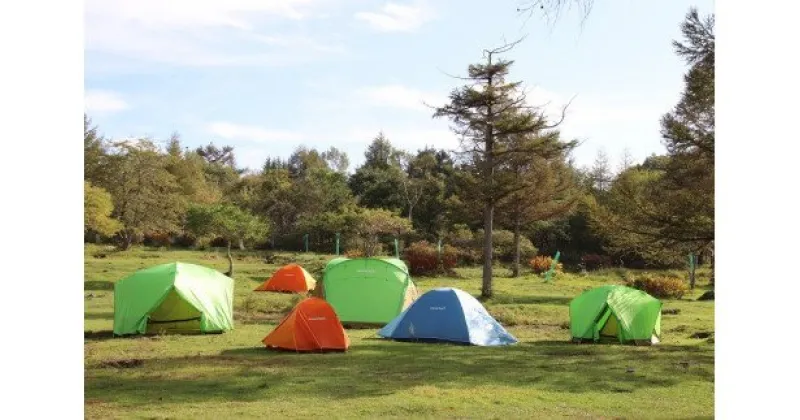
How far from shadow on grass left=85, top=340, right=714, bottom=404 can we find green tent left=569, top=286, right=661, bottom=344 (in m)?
0.84

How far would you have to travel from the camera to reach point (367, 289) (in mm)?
18219

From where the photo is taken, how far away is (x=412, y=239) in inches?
1610

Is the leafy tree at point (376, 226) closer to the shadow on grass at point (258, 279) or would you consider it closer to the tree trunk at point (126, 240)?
the shadow on grass at point (258, 279)

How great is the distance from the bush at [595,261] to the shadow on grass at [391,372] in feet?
86.0

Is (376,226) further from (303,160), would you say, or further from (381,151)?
(303,160)

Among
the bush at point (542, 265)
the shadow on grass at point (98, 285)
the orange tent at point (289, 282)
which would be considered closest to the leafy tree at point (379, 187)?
the bush at point (542, 265)

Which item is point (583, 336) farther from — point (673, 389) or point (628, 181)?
point (628, 181)

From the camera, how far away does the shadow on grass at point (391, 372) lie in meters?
9.72

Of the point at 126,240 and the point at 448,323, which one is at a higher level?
the point at 126,240

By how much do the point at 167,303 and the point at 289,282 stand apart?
29.8 ft

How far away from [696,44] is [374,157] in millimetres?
41282

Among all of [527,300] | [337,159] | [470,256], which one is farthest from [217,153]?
[527,300]

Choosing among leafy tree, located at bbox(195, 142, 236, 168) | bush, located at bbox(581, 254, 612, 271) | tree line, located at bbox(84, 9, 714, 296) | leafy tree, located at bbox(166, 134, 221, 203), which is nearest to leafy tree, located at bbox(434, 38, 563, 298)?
tree line, located at bbox(84, 9, 714, 296)
